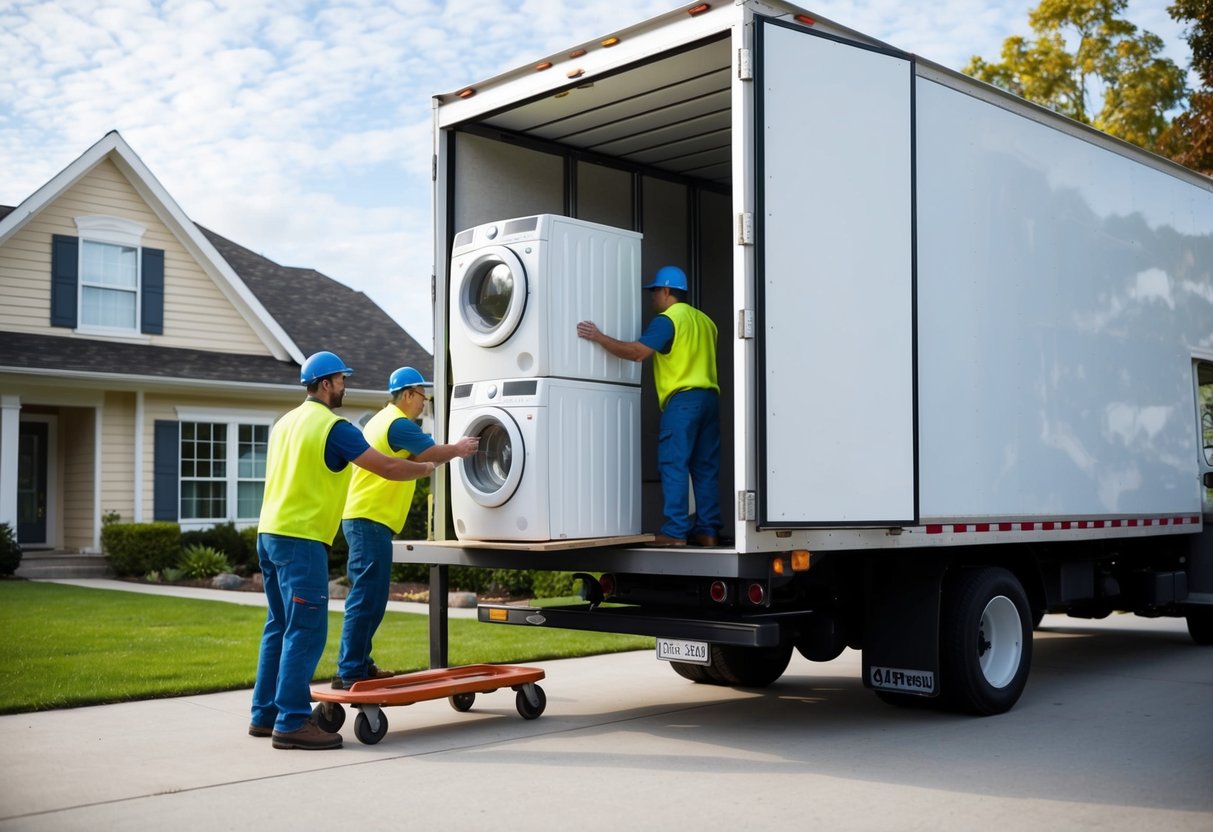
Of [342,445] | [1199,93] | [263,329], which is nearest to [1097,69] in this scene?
[1199,93]

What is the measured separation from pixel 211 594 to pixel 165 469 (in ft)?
13.8

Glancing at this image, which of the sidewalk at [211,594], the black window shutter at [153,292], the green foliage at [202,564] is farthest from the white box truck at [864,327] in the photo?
the black window shutter at [153,292]

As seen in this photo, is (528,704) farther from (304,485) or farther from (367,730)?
(304,485)

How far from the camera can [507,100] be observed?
8.04 meters

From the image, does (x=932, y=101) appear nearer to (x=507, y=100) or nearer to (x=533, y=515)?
(x=507, y=100)

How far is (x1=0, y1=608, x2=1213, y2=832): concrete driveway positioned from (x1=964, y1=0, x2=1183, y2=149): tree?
22998 mm

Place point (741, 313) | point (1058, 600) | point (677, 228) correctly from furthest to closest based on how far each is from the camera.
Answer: point (677, 228)
point (1058, 600)
point (741, 313)

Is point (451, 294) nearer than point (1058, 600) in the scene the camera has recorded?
Yes

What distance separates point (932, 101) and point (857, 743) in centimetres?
374

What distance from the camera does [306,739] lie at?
271 inches

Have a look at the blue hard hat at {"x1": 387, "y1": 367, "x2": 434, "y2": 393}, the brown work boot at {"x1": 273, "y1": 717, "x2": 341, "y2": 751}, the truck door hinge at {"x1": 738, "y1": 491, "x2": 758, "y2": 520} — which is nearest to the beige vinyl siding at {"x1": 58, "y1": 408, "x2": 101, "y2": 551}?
the blue hard hat at {"x1": 387, "y1": 367, "x2": 434, "y2": 393}

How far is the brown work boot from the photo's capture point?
6871mm

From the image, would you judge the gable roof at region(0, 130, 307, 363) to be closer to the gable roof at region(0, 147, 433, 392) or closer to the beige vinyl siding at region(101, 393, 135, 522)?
the gable roof at region(0, 147, 433, 392)

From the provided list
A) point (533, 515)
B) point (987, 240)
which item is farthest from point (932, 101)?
point (533, 515)
